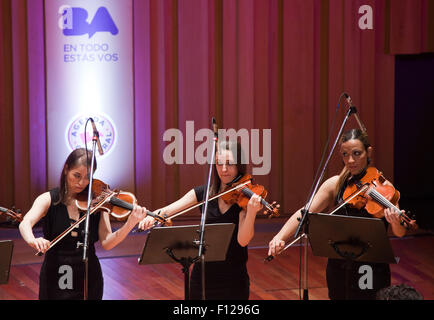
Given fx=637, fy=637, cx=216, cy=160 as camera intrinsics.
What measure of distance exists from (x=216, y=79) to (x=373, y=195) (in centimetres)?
391

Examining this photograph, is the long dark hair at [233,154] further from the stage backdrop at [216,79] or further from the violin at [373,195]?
the stage backdrop at [216,79]

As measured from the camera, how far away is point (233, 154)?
3.23 metres

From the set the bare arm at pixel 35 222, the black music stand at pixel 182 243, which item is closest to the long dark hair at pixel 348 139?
the black music stand at pixel 182 243

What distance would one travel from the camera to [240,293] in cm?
318

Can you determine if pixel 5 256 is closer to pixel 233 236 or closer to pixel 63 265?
pixel 63 265

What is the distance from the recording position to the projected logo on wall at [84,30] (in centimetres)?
609

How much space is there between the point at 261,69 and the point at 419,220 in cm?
229

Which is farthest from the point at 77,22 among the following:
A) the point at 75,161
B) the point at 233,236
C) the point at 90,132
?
the point at 233,236

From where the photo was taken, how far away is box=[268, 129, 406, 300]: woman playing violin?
121 inches

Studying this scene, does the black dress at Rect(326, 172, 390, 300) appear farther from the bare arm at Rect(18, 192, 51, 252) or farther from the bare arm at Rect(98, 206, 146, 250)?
the bare arm at Rect(18, 192, 51, 252)

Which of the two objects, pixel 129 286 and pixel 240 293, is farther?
pixel 129 286

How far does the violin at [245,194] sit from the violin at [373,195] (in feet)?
1.21
